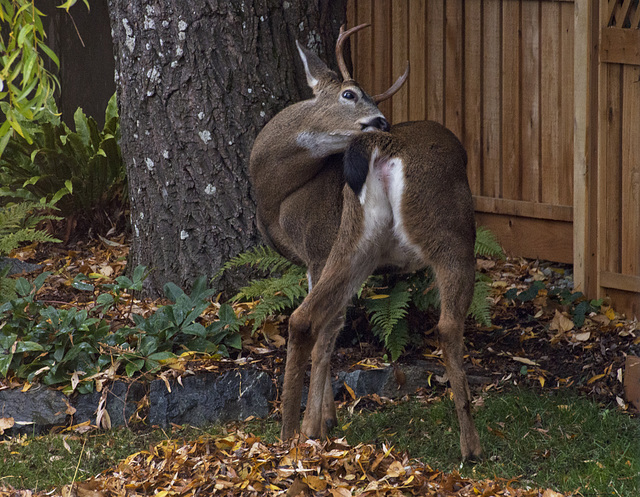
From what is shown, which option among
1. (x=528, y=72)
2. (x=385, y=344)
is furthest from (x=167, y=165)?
(x=528, y=72)

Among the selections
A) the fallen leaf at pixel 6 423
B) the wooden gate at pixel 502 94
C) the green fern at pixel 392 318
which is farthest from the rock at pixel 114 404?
the wooden gate at pixel 502 94

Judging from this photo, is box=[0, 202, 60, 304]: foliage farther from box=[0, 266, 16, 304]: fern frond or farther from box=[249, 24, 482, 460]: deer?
box=[249, 24, 482, 460]: deer

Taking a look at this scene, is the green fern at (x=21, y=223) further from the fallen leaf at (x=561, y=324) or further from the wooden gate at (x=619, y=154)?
the wooden gate at (x=619, y=154)

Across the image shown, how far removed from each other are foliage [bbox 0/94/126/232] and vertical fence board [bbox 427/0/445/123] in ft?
9.54

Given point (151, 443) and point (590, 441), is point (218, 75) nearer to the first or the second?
point (151, 443)

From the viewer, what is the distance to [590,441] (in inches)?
165

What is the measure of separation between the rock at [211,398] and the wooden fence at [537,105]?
2746mm

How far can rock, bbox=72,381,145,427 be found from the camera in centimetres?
457

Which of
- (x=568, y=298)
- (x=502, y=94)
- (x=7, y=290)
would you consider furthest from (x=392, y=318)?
(x=502, y=94)

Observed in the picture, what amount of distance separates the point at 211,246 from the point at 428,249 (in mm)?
2033

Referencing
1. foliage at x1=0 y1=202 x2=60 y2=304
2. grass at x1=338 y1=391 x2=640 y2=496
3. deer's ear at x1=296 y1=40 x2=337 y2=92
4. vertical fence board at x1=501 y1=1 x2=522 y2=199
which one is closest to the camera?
grass at x1=338 y1=391 x2=640 y2=496

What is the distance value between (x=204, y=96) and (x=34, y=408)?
7.03 feet

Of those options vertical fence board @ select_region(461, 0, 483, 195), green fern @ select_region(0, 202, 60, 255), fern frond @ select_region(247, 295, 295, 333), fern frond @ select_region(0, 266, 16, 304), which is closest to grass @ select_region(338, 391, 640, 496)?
fern frond @ select_region(247, 295, 295, 333)

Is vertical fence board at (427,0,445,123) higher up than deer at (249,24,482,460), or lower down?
higher up
